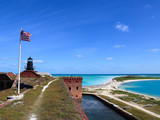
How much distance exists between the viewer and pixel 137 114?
77.6ft

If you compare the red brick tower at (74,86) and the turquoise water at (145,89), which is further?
the turquoise water at (145,89)

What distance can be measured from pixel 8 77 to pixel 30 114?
2517cm

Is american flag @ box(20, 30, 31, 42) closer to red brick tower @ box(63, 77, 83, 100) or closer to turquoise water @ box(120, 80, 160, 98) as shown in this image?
red brick tower @ box(63, 77, 83, 100)

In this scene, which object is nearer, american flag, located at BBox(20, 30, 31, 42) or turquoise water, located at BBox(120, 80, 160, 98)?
american flag, located at BBox(20, 30, 31, 42)

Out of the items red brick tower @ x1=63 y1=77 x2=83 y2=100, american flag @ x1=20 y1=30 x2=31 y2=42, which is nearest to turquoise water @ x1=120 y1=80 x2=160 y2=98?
red brick tower @ x1=63 y1=77 x2=83 y2=100

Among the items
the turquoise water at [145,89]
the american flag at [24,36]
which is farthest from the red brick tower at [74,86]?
the turquoise water at [145,89]

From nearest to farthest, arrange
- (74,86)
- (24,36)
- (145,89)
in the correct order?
1. (24,36)
2. (74,86)
3. (145,89)

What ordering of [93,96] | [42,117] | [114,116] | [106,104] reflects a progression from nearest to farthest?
1. [42,117]
2. [114,116]
3. [106,104]
4. [93,96]

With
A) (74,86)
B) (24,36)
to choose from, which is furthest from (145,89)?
(24,36)

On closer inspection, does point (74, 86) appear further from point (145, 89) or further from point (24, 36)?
point (145, 89)

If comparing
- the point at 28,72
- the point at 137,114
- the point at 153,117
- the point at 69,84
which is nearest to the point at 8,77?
the point at 28,72

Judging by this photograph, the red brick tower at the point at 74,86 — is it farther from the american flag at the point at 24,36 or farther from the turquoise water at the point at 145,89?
the turquoise water at the point at 145,89

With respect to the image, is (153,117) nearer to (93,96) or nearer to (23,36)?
(23,36)

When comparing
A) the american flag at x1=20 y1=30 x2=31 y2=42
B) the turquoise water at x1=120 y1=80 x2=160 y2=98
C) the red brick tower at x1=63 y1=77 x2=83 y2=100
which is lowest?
the turquoise water at x1=120 y1=80 x2=160 y2=98
